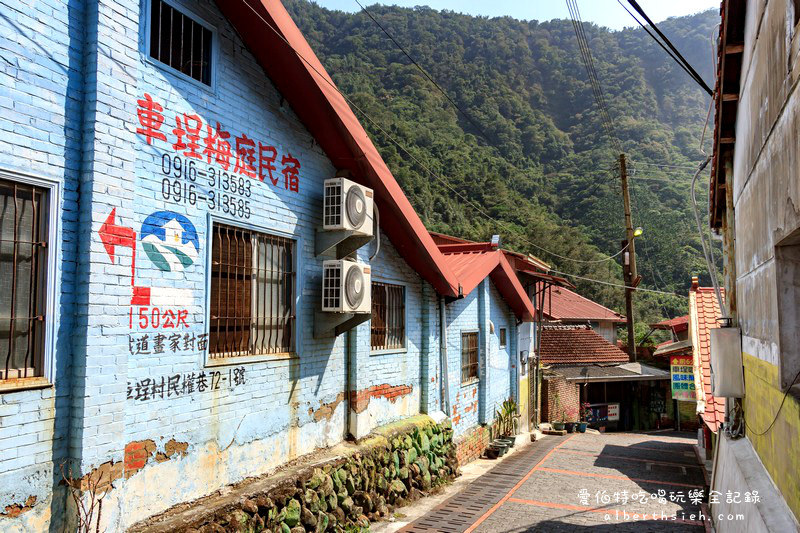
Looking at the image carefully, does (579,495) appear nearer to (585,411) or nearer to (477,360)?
(477,360)

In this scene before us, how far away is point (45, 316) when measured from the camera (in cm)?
473

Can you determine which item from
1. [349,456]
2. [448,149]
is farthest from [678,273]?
[349,456]

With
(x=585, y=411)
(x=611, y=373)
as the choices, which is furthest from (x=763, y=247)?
(x=585, y=411)

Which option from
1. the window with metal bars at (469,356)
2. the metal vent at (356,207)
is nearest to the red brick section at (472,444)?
the window with metal bars at (469,356)

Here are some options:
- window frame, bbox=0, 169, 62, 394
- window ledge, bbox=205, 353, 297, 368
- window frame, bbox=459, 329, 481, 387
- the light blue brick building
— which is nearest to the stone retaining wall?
the light blue brick building

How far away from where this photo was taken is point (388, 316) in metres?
10.6

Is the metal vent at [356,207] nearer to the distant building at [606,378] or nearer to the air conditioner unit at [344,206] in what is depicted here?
the air conditioner unit at [344,206]

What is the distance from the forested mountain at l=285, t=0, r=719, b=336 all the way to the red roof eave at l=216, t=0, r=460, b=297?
17970 mm

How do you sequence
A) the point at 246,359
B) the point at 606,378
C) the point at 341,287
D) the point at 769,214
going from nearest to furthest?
the point at 769,214, the point at 246,359, the point at 341,287, the point at 606,378

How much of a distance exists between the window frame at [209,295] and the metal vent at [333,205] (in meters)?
0.49

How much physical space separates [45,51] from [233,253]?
279 cm

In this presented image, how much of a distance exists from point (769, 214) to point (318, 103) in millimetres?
5314

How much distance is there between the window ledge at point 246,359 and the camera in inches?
252

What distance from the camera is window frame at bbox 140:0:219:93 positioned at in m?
5.77
